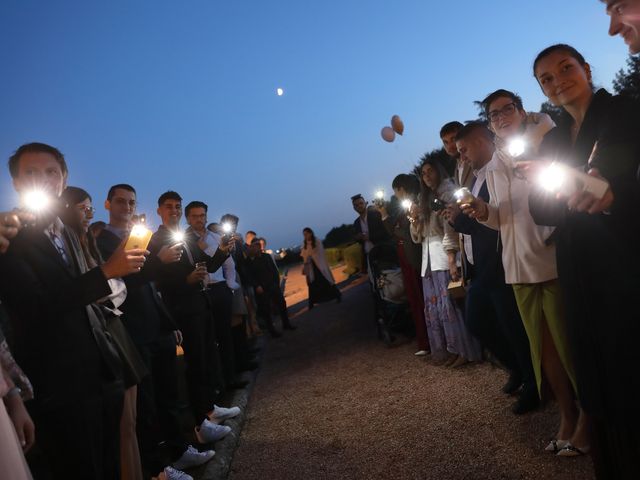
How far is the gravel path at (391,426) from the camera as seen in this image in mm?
3010

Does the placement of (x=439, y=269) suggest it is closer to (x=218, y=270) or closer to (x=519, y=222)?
(x=519, y=222)

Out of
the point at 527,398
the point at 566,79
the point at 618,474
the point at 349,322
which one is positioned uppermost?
the point at 566,79

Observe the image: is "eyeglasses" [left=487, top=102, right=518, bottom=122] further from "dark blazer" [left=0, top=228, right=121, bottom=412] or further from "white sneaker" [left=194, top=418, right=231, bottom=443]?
"white sneaker" [left=194, top=418, right=231, bottom=443]

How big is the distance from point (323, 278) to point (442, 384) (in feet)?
25.7

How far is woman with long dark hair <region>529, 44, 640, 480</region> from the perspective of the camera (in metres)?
1.88

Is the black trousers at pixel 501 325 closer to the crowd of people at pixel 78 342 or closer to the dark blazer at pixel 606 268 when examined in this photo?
the dark blazer at pixel 606 268

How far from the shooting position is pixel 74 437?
6.76 feet

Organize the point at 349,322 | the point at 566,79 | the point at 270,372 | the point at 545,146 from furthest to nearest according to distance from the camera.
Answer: the point at 349,322 → the point at 270,372 → the point at 545,146 → the point at 566,79

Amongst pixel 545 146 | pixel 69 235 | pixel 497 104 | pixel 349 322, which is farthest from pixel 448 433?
pixel 349 322

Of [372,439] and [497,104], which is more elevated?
[497,104]

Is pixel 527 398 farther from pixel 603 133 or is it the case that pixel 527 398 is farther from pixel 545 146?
pixel 603 133

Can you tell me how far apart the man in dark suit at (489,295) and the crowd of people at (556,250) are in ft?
0.04

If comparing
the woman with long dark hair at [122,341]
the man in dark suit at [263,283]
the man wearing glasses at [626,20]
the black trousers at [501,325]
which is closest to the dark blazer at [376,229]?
the man in dark suit at [263,283]

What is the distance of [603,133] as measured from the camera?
1981 mm
